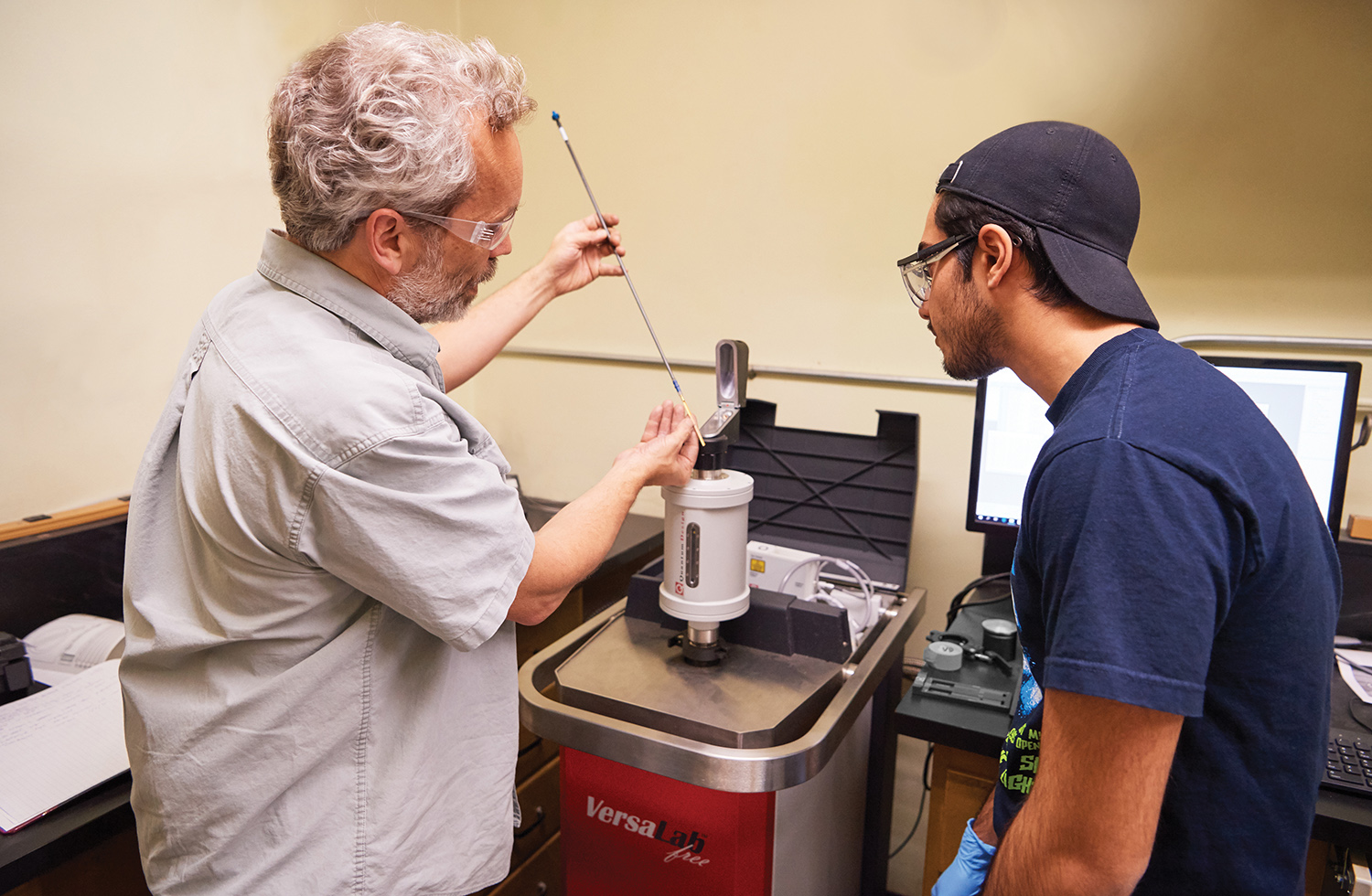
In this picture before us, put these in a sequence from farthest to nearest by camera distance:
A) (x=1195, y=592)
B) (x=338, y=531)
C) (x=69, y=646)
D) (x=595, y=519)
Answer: (x=69, y=646)
(x=595, y=519)
(x=338, y=531)
(x=1195, y=592)

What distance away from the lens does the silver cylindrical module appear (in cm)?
119

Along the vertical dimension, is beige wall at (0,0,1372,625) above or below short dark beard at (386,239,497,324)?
above

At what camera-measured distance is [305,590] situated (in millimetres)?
836

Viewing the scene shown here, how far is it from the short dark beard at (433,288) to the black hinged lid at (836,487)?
2.35ft

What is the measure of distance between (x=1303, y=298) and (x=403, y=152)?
5.46 ft

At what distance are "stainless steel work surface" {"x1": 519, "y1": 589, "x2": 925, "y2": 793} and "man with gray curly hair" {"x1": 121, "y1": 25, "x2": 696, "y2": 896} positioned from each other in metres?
0.25

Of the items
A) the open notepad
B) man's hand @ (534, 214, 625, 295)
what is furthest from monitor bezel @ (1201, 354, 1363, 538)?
the open notepad

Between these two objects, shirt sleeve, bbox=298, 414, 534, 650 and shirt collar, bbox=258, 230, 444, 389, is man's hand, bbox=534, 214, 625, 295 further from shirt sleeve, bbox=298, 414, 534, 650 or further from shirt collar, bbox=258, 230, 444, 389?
shirt sleeve, bbox=298, 414, 534, 650

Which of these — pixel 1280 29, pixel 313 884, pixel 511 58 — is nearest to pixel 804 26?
pixel 1280 29

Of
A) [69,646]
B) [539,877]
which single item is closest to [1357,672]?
[539,877]

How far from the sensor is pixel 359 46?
0.88m

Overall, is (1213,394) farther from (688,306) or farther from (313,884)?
(688,306)

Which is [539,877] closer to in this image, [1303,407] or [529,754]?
[529,754]

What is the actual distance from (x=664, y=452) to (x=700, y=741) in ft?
1.39
